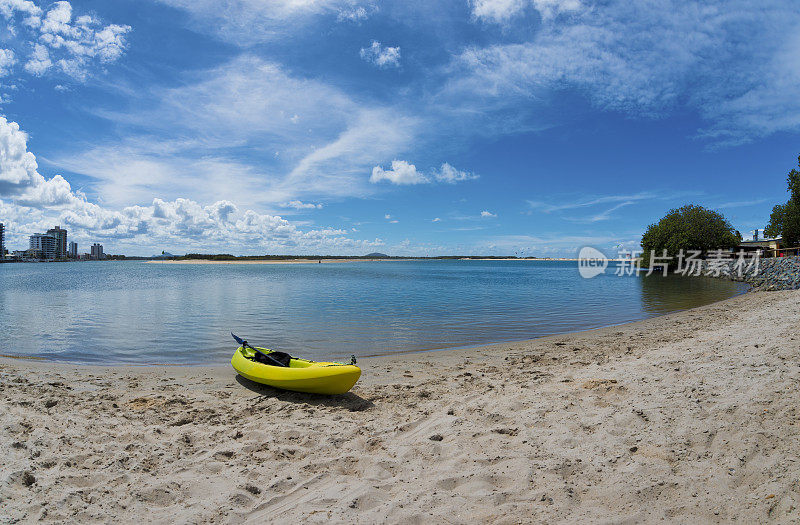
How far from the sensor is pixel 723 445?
4207 millimetres

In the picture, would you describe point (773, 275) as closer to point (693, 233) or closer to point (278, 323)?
point (693, 233)

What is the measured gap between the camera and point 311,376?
736 centimetres

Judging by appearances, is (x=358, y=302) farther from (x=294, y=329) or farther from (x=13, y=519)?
(x=13, y=519)

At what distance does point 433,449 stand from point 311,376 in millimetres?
3253

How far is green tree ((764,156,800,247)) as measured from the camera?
147ft

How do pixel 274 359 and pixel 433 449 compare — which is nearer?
pixel 433 449

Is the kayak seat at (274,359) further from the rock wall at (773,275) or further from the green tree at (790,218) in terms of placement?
the green tree at (790,218)

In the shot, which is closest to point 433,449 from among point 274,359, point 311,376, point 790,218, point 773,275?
point 311,376

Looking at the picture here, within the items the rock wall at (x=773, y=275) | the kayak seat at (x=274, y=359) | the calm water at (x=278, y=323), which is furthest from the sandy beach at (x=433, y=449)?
the rock wall at (x=773, y=275)

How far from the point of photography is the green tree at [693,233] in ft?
205

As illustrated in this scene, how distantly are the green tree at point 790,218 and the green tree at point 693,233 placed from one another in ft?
32.7

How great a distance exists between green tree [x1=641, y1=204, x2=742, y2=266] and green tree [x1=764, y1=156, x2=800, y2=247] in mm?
9981

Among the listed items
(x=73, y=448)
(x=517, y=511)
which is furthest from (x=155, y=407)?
(x=517, y=511)

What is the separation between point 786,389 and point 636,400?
1821mm
